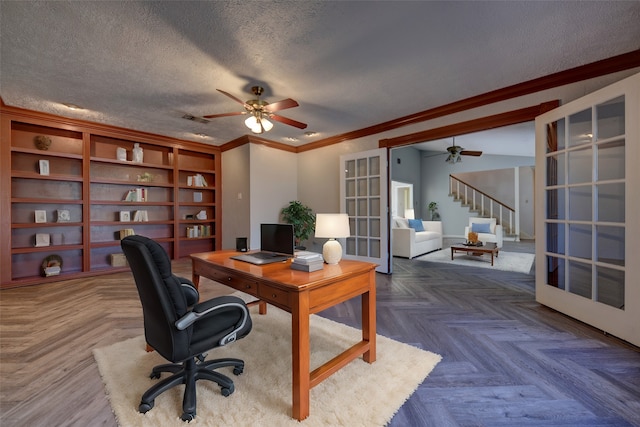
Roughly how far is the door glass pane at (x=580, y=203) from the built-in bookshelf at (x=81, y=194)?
582 cm

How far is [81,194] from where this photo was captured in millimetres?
4316

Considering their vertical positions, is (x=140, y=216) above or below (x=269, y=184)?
below

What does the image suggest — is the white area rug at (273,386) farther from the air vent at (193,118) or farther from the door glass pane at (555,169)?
the air vent at (193,118)

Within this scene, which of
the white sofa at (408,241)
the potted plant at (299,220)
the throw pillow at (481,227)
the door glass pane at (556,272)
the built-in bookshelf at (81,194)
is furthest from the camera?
the throw pillow at (481,227)

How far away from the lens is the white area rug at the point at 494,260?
4855 mm

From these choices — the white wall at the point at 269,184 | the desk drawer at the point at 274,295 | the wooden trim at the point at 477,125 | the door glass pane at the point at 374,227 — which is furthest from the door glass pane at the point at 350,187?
the desk drawer at the point at 274,295

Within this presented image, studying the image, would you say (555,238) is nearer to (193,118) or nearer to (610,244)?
(610,244)

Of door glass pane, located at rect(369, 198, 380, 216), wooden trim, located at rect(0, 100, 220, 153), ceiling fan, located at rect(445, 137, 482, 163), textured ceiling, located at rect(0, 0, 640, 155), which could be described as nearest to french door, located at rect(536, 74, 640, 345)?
textured ceiling, located at rect(0, 0, 640, 155)

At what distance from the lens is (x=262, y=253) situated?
2.33 metres

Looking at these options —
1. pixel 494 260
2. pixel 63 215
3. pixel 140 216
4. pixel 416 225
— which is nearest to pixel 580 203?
pixel 494 260

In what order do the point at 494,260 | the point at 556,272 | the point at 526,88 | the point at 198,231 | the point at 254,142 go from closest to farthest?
the point at 556,272 → the point at 526,88 → the point at 254,142 → the point at 494,260 → the point at 198,231

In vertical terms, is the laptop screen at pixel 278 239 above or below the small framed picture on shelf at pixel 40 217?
below

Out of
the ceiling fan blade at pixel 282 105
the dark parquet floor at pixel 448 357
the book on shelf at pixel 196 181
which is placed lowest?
the dark parquet floor at pixel 448 357

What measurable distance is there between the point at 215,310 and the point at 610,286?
3.23 metres
